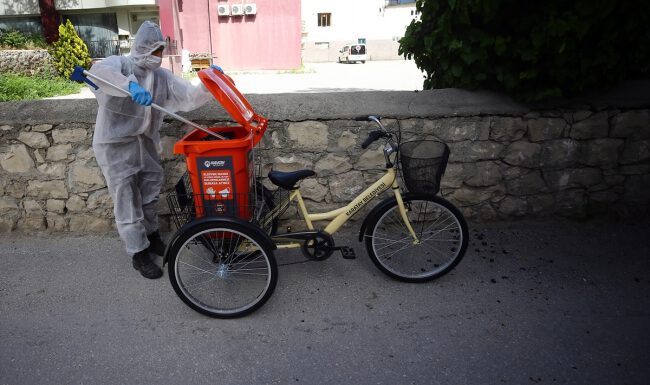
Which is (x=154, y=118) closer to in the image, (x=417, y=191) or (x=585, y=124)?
(x=417, y=191)

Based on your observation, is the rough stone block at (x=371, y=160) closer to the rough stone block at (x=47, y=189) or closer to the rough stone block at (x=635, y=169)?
the rough stone block at (x=635, y=169)

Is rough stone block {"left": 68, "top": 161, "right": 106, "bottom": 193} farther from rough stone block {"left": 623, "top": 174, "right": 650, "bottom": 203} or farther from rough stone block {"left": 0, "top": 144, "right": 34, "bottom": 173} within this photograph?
rough stone block {"left": 623, "top": 174, "right": 650, "bottom": 203}

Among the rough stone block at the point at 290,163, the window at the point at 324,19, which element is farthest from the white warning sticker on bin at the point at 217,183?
the window at the point at 324,19

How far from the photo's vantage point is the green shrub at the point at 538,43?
333 cm

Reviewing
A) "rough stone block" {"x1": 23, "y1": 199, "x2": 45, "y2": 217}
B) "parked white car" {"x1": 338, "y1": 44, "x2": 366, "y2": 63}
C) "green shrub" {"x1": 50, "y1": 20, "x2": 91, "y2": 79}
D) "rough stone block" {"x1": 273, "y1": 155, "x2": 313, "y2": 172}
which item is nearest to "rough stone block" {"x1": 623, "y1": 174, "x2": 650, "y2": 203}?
"rough stone block" {"x1": 273, "y1": 155, "x2": 313, "y2": 172}

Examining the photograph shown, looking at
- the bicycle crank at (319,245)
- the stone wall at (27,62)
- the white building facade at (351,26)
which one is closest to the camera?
the bicycle crank at (319,245)

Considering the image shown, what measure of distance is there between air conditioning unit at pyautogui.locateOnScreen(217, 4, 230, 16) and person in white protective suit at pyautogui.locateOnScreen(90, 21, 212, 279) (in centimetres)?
2099

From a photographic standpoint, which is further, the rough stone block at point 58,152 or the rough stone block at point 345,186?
the rough stone block at point 345,186

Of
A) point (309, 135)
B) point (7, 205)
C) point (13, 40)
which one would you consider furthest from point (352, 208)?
point (13, 40)

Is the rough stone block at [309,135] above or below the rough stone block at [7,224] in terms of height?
above

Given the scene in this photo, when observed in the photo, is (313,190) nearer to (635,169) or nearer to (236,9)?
(635,169)

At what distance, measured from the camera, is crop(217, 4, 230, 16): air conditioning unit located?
72.2 ft

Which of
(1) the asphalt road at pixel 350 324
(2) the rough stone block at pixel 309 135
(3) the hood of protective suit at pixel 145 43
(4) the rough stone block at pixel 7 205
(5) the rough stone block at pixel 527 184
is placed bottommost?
(1) the asphalt road at pixel 350 324

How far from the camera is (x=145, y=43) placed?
2881 mm
